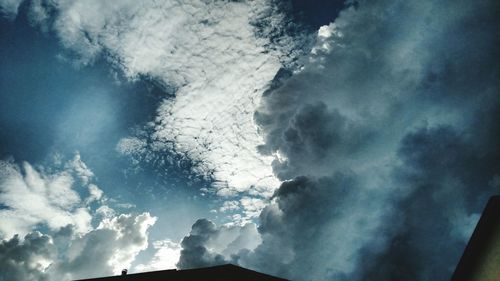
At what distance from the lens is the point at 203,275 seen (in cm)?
1251

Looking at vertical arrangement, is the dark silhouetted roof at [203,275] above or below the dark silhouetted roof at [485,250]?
above

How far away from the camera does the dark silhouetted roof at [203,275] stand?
12.2m

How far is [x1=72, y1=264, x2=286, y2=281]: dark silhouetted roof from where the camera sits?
40.1 feet

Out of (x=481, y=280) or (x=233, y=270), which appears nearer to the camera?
(x=481, y=280)

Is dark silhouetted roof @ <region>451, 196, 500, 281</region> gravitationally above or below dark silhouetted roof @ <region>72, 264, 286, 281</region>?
below

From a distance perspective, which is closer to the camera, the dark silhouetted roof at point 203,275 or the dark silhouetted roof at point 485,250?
the dark silhouetted roof at point 485,250

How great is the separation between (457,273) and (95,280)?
1584cm

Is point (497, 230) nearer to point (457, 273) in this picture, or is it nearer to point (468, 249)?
point (468, 249)

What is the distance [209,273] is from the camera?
12711mm

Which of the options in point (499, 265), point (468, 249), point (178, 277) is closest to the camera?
point (499, 265)

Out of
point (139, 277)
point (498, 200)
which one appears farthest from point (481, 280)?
point (139, 277)

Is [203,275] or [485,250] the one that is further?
[203,275]

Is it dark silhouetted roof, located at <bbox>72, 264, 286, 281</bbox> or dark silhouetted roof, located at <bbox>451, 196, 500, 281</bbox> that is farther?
dark silhouetted roof, located at <bbox>72, 264, 286, 281</bbox>

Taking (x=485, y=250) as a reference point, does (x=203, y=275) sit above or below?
above
